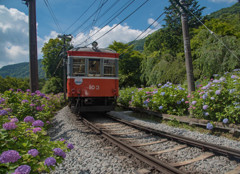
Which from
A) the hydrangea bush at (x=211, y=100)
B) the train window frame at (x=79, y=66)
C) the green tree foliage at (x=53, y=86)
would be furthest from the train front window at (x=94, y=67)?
the green tree foliage at (x=53, y=86)

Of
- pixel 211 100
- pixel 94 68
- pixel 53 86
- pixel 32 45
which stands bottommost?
pixel 211 100

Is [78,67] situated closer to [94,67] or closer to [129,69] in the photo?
[94,67]

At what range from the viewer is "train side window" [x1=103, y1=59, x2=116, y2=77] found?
798cm

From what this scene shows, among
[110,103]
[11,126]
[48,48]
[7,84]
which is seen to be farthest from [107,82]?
[7,84]

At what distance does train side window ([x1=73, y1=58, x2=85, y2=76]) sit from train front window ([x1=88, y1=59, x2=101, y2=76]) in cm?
31

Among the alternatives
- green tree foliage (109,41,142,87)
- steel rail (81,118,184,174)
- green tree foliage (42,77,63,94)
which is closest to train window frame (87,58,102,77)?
steel rail (81,118,184,174)

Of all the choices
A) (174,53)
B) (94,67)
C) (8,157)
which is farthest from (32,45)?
(174,53)

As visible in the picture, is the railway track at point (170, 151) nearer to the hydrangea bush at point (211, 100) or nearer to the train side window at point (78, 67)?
the hydrangea bush at point (211, 100)

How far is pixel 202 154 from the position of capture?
348 cm

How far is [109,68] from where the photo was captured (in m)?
8.05

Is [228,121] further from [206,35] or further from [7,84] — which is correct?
[7,84]

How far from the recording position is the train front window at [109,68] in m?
7.99

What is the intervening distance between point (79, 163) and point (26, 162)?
1554mm

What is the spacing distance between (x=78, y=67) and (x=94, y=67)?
73cm
